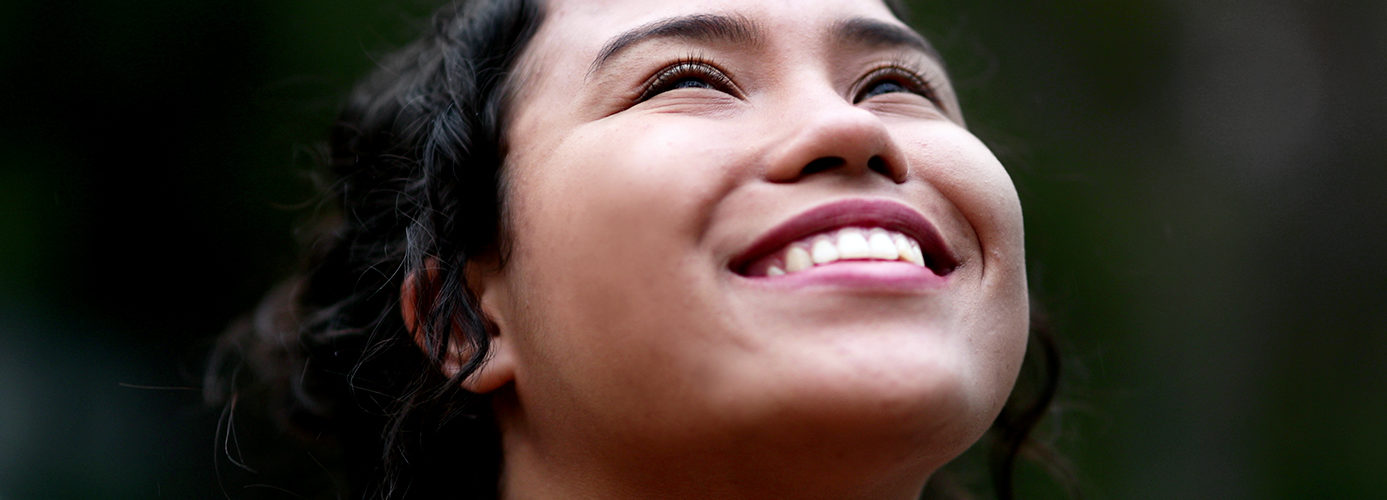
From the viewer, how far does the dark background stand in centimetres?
277

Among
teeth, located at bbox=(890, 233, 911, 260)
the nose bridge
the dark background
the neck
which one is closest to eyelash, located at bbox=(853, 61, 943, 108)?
the nose bridge

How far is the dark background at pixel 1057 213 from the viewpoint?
109 inches

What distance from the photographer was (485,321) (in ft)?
5.72

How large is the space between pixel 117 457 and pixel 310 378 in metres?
0.95

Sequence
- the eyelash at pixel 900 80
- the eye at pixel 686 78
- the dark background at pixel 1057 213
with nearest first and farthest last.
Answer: the eye at pixel 686 78 < the eyelash at pixel 900 80 < the dark background at pixel 1057 213

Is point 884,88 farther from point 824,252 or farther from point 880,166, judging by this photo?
point 824,252

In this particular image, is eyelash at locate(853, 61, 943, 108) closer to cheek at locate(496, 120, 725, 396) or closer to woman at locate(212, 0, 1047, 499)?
woman at locate(212, 0, 1047, 499)

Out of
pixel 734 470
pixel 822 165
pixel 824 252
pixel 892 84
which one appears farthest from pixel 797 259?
pixel 892 84

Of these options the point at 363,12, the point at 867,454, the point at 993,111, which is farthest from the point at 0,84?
the point at 993,111

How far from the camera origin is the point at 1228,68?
12.7 feet

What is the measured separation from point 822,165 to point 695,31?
1.01 feet

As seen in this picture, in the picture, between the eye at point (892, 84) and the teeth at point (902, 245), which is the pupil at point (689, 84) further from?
the teeth at point (902, 245)

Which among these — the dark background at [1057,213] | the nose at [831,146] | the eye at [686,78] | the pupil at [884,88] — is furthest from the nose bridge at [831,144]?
the dark background at [1057,213]

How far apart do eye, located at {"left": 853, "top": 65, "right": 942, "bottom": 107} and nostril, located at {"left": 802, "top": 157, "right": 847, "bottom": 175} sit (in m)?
0.26
